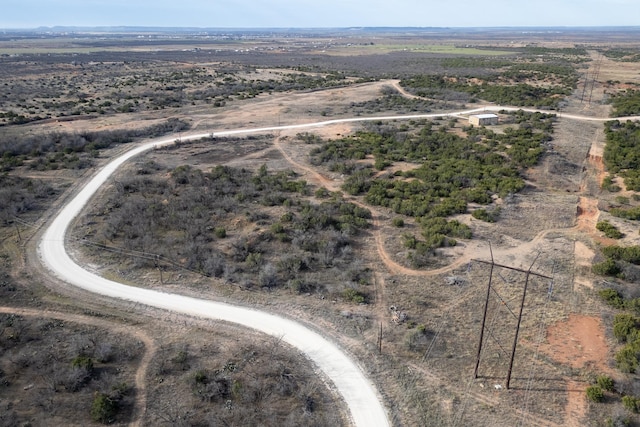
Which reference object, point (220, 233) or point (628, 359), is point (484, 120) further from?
point (628, 359)

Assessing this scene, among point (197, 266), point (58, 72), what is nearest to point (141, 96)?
point (58, 72)

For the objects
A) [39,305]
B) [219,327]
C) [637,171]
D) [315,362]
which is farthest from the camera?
[637,171]

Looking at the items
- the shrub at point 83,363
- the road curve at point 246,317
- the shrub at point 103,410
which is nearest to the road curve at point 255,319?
the road curve at point 246,317

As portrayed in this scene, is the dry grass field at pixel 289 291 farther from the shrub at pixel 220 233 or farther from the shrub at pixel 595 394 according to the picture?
the shrub at pixel 220 233

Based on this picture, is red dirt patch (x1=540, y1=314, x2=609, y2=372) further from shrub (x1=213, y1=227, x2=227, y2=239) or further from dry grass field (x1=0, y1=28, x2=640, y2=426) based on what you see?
shrub (x1=213, y1=227, x2=227, y2=239)

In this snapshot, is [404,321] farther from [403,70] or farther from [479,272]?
[403,70]

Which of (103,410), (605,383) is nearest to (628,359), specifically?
(605,383)

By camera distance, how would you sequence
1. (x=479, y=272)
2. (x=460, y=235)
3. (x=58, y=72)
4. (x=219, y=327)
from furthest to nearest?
(x=58, y=72) → (x=460, y=235) → (x=479, y=272) → (x=219, y=327)
